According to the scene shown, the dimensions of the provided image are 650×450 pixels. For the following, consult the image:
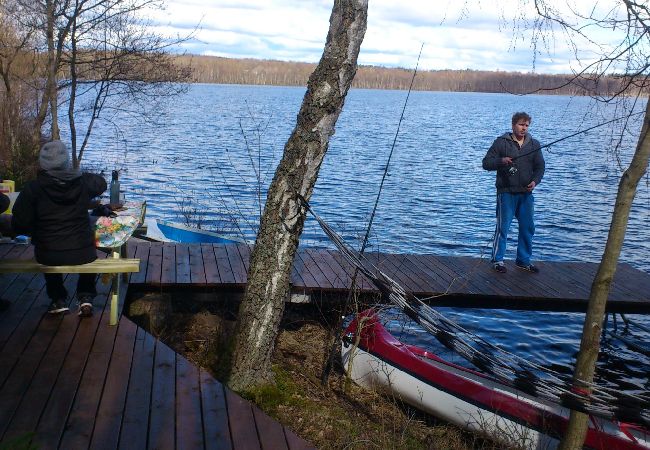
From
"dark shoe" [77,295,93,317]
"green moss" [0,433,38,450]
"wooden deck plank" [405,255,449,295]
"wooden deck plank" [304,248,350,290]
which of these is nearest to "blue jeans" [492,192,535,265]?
"wooden deck plank" [405,255,449,295]

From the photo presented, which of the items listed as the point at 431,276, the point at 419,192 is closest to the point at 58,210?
the point at 431,276

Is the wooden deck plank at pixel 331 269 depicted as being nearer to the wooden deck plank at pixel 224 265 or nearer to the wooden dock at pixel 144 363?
the wooden dock at pixel 144 363

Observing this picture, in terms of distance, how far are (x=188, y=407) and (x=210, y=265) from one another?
3.85 metres

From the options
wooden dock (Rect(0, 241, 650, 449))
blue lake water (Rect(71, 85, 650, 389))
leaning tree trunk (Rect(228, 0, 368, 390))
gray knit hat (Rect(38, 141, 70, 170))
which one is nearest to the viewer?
wooden dock (Rect(0, 241, 650, 449))

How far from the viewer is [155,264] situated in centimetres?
794

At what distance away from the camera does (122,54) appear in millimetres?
14258

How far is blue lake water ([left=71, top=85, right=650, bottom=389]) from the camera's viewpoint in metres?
10.2

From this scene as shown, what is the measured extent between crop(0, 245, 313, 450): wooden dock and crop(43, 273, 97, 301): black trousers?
0.19 meters

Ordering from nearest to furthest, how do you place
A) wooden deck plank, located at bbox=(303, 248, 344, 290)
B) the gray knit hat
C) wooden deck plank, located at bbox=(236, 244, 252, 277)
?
the gray knit hat < wooden deck plank, located at bbox=(303, 248, 344, 290) < wooden deck plank, located at bbox=(236, 244, 252, 277)

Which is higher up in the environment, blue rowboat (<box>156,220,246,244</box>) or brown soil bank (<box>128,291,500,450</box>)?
brown soil bank (<box>128,291,500,450</box>)

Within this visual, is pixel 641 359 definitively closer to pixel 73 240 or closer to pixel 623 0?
pixel 623 0

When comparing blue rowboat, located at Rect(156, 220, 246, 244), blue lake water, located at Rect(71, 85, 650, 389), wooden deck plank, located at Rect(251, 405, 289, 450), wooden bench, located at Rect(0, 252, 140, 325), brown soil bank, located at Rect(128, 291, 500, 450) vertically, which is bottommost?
blue lake water, located at Rect(71, 85, 650, 389)

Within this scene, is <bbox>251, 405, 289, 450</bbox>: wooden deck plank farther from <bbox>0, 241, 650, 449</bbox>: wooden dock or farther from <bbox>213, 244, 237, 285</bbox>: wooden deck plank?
<bbox>213, 244, 237, 285</bbox>: wooden deck plank

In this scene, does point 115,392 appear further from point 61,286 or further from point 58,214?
point 61,286
